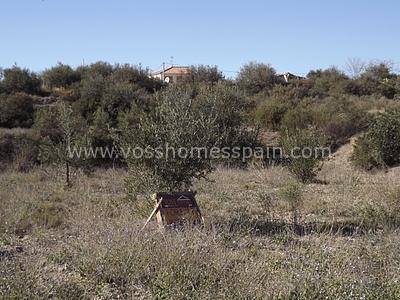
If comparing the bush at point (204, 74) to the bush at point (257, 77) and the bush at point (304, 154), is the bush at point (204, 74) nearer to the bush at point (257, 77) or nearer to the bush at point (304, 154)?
the bush at point (257, 77)

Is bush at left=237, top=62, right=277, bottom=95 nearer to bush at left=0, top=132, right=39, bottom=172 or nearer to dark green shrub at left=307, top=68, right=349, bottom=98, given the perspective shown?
dark green shrub at left=307, top=68, right=349, bottom=98

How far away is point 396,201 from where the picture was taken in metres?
9.75

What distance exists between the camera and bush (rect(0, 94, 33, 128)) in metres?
23.6

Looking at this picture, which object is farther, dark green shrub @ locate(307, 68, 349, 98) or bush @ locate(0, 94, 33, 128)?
dark green shrub @ locate(307, 68, 349, 98)

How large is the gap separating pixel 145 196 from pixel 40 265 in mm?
3452

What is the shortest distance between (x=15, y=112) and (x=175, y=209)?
18835 millimetres

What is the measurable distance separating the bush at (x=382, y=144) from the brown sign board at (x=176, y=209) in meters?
12.8

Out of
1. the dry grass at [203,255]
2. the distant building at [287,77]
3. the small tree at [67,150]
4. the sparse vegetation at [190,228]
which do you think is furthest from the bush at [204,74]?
the dry grass at [203,255]

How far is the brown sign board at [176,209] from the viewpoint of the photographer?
7150 mm

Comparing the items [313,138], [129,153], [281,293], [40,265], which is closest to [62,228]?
[129,153]

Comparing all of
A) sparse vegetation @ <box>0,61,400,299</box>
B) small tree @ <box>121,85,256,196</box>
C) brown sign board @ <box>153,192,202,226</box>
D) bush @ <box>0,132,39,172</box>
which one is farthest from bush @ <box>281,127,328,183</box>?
bush @ <box>0,132,39,172</box>

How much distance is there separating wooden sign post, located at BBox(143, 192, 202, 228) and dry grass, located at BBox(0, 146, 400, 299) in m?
0.47

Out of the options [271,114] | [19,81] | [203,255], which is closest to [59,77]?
[19,81]

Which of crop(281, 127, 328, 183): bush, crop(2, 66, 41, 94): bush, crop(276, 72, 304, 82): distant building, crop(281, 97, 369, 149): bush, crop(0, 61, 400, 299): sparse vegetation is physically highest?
crop(276, 72, 304, 82): distant building
